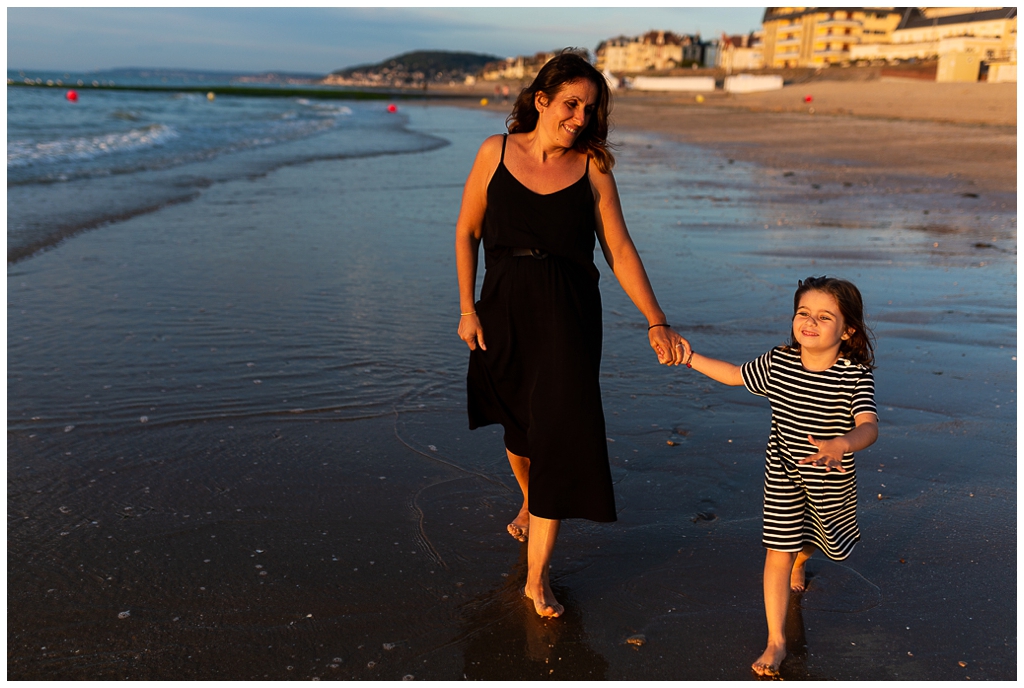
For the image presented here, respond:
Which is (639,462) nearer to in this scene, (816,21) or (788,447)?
(788,447)

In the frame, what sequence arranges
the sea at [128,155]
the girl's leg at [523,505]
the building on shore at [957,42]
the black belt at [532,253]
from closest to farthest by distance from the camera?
the black belt at [532,253]
the girl's leg at [523,505]
the sea at [128,155]
the building on shore at [957,42]

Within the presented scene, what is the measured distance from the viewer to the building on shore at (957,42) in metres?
49.7

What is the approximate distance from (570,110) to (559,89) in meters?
0.08

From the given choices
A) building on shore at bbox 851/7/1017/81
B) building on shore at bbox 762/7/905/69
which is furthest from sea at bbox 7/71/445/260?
building on shore at bbox 762/7/905/69

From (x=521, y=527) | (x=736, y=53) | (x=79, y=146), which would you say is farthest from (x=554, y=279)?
(x=736, y=53)

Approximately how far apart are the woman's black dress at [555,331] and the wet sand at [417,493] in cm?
42

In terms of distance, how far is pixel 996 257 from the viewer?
27.1ft

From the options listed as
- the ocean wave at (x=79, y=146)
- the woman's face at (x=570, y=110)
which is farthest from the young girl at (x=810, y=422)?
the ocean wave at (x=79, y=146)

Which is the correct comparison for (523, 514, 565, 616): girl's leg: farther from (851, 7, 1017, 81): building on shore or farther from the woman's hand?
(851, 7, 1017, 81): building on shore

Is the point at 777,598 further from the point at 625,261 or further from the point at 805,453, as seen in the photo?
the point at 625,261

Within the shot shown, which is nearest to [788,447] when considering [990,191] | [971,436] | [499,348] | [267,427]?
[499,348]

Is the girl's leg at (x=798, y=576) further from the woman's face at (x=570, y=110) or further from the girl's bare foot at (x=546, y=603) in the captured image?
the woman's face at (x=570, y=110)

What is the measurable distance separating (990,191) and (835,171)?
12.6 ft

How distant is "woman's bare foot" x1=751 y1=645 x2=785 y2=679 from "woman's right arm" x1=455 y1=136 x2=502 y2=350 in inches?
54.0
